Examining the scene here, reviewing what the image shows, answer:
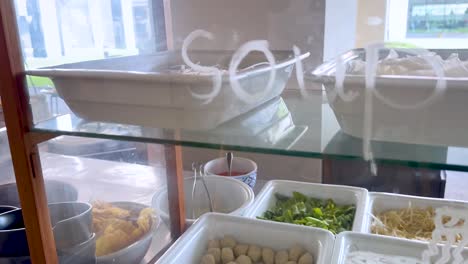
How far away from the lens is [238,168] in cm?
70

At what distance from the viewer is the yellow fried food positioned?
0.70 m

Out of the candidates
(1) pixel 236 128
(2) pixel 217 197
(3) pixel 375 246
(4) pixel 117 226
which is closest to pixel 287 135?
(1) pixel 236 128

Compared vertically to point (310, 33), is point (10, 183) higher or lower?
lower

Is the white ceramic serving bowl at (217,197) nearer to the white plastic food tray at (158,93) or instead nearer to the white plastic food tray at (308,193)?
the white plastic food tray at (308,193)

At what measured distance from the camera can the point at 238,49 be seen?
54cm

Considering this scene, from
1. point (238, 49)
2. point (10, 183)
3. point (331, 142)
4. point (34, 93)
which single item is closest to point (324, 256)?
point (331, 142)

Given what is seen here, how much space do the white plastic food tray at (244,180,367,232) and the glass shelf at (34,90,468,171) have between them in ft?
0.67

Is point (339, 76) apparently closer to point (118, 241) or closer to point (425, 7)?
point (425, 7)

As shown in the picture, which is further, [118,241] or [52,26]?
[118,241]

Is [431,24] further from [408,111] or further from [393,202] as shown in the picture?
[393,202]

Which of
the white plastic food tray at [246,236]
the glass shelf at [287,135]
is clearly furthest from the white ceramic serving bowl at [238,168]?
the glass shelf at [287,135]

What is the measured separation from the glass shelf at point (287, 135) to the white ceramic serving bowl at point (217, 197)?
21 cm

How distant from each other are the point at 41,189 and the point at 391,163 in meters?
0.42

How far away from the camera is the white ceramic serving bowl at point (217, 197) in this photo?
68 cm
